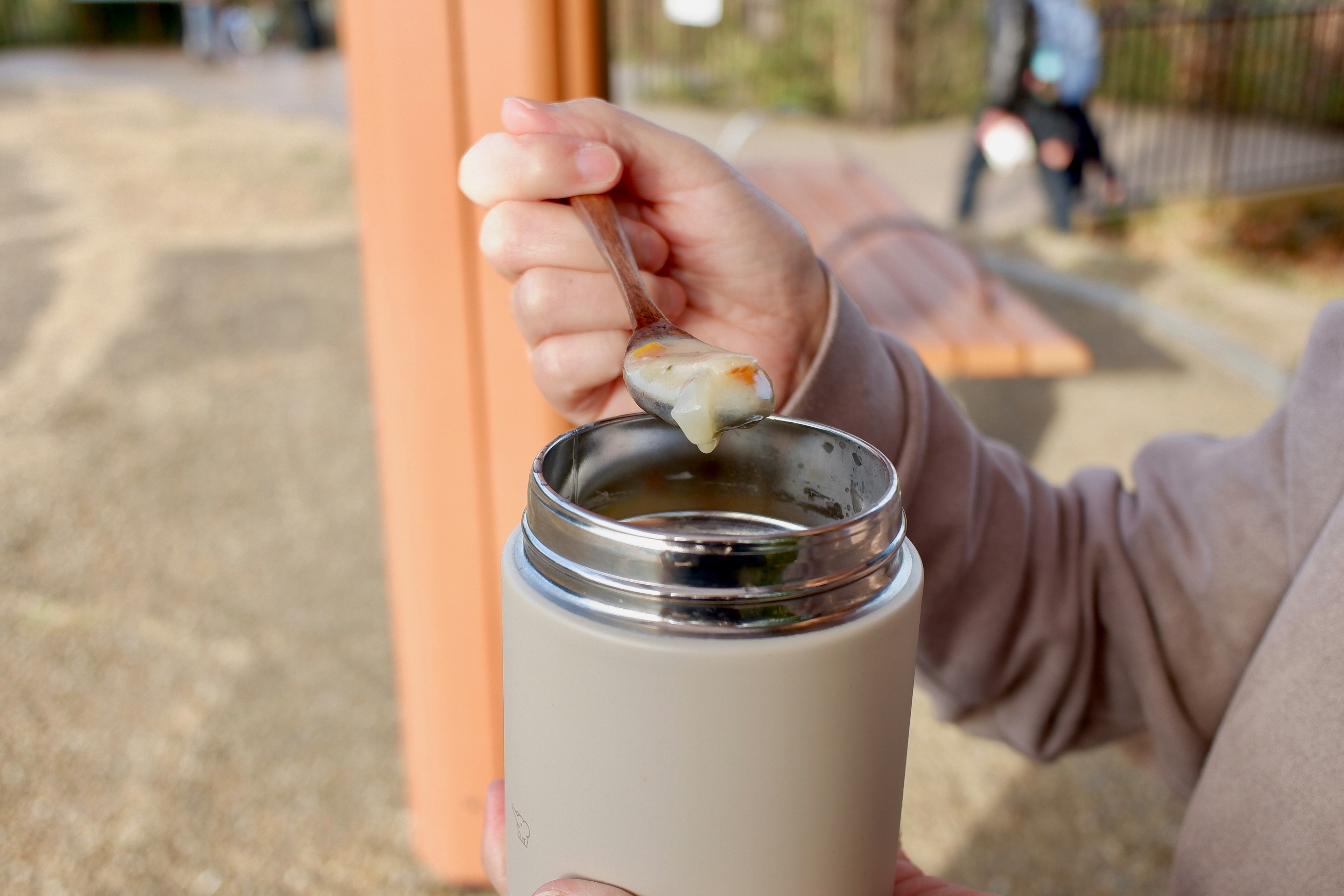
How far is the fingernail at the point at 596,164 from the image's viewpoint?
3.22 feet

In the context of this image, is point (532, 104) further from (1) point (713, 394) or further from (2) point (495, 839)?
(2) point (495, 839)

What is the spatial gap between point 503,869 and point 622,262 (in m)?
0.51

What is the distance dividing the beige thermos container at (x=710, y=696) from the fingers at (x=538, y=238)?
331 millimetres

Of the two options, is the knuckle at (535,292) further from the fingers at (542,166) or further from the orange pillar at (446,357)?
the orange pillar at (446,357)

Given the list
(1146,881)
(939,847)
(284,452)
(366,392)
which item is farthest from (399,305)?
(366,392)

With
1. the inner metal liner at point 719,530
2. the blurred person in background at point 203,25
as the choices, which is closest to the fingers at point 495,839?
the inner metal liner at point 719,530

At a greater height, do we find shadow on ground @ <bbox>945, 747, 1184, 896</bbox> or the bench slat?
the bench slat

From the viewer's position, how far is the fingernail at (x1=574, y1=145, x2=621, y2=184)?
3.22 ft

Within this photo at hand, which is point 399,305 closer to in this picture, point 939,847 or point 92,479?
point 939,847

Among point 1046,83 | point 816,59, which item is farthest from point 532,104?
point 816,59

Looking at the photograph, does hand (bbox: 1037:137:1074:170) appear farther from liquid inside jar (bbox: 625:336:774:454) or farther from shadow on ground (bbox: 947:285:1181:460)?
liquid inside jar (bbox: 625:336:774:454)

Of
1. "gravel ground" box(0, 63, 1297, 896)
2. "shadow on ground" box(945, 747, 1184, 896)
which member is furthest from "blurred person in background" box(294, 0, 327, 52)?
"shadow on ground" box(945, 747, 1184, 896)

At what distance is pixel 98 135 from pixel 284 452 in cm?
719

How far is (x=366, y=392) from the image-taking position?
4926mm
